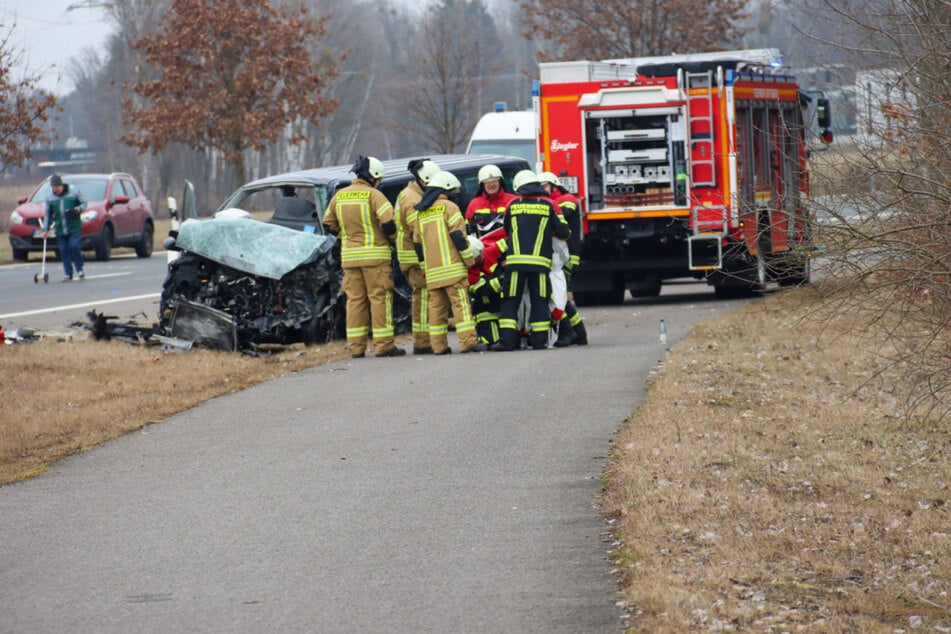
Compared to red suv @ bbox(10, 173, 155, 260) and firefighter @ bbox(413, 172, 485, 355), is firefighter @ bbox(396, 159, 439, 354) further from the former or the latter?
red suv @ bbox(10, 173, 155, 260)

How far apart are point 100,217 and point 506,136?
390 inches

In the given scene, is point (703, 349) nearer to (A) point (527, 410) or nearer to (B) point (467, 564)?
(A) point (527, 410)

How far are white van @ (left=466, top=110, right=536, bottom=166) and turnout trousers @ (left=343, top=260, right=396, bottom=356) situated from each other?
10.6 meters

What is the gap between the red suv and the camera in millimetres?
29641

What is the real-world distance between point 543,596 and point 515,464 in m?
2.66

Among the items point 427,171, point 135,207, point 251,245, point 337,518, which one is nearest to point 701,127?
point 427,171

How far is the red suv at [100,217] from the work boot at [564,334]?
56.5 ft

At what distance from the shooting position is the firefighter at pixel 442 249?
44.0ft

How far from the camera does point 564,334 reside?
1420 centimetres

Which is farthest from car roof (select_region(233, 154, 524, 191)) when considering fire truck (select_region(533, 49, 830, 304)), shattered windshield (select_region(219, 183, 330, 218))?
fire truck (select_region(533, 49, 830, 304))

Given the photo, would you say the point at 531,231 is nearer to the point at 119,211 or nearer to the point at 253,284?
the point at 253,284

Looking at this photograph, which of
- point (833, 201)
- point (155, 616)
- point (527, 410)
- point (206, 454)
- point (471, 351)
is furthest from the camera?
point (471, 351)

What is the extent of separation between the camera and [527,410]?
10.1m

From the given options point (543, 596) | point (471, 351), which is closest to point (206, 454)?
point (543, 596)
